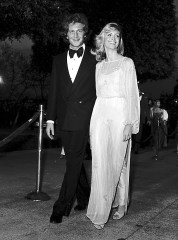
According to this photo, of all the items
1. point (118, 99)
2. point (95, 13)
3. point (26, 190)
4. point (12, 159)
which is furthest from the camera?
point (95, 13)

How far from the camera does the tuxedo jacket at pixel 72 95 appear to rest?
4.16 meters

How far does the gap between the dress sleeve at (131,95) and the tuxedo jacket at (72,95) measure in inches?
15.9

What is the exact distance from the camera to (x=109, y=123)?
4.05 metres

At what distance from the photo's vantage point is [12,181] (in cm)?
649

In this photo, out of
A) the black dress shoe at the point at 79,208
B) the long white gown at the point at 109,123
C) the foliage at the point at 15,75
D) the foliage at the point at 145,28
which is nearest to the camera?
the long white gown at the point at 109,123

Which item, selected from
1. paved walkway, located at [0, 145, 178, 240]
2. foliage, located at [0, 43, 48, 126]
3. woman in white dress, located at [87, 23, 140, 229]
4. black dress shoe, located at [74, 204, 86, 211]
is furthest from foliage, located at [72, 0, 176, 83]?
woman in white dress, located at [87, 23, 140, 229]

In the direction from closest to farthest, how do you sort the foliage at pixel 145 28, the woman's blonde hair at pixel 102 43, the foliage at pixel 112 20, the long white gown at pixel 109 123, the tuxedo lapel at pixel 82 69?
the long white gown at pixel 109 123 → the woman's blonde hair at pixel 102 43 → the tuxedo lapel at pixel 82 69 → the foliage at pixel 112 20 → the foliage at pixel 145 28

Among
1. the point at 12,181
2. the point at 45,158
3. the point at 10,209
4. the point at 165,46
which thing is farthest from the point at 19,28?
the point at 165,46

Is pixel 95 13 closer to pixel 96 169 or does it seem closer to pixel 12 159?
pixel 12 159

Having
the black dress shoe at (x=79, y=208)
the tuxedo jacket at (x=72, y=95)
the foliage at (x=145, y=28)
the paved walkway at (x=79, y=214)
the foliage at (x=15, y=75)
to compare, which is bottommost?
the paved walkway at (x=79, y=214)

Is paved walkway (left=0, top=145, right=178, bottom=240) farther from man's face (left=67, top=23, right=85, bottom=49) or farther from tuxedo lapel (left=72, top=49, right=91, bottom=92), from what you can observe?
man's face (left=67, top=23, right=85, bottom=49)

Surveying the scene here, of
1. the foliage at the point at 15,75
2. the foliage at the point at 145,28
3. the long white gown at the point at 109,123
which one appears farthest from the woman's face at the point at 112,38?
the foliage at the point at 15,75

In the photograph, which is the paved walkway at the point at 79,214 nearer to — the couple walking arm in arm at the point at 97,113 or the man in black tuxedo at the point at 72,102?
the couple walking arm in arm at the point at 97,113

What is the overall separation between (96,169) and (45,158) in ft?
18.0
